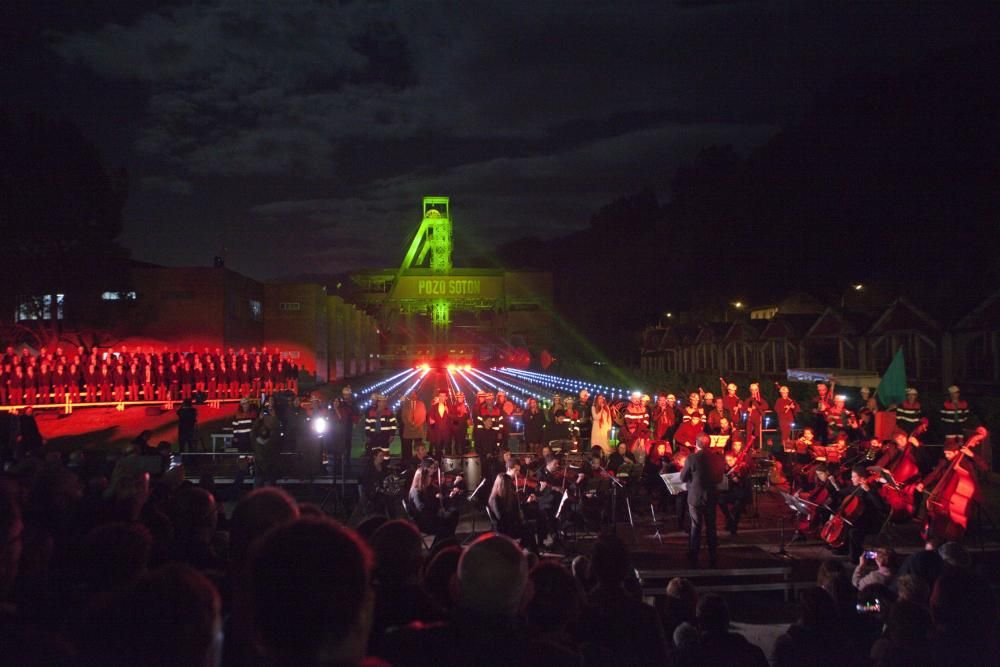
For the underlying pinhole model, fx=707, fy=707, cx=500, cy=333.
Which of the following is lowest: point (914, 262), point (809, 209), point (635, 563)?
point (635, 563)

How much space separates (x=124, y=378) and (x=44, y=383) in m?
2.26

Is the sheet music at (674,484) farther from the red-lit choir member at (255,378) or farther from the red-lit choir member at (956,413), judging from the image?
the red-lit choir member at (255,378)

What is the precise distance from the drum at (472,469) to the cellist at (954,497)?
757cm

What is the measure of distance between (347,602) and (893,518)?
9.87 metres

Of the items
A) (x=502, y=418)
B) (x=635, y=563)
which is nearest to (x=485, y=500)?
(x=635, y=563)

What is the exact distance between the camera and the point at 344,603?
5.84ft

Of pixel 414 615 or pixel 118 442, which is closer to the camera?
pixel 414 615

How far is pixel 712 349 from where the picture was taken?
4584cm

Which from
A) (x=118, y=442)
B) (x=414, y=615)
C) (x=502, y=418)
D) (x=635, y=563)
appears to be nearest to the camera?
(x=414, y=615)

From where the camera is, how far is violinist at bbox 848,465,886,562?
9.09 metres

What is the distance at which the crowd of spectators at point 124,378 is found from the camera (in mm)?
22125

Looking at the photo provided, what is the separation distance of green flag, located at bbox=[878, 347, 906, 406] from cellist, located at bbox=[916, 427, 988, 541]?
19.8 feet

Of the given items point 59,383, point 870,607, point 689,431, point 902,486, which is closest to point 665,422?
point 689,431

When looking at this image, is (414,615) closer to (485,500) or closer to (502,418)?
(485,500)
